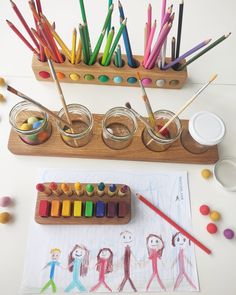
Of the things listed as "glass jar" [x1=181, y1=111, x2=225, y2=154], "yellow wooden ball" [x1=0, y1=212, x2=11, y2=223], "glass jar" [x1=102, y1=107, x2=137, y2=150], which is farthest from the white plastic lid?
"yellow wooden ball" [x1=0, y1=212, x2=11, y2=223]

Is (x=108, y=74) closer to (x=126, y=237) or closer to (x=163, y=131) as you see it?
(x=163, y=131)

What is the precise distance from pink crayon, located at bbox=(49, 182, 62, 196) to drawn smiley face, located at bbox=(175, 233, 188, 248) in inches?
8.5

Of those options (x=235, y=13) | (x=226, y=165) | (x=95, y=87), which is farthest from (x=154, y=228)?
(x=235, y=13)

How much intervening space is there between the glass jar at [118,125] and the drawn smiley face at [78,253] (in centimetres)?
19

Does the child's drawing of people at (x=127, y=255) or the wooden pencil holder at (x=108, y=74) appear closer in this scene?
the child's drawing of people at (x=127, y=255)

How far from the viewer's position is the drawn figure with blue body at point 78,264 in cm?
44

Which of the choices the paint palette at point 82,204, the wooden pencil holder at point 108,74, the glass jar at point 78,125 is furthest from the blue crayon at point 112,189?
the wooden pencil holder at point 108,74

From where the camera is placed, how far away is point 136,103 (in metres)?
0.59

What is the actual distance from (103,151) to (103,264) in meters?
0.19

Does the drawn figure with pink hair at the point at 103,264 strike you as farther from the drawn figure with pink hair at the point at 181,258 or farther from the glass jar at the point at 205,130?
the glass jar at the point at 205,130

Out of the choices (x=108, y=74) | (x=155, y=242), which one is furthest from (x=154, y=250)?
(x=108, y=74)

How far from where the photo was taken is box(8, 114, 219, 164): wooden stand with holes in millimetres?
521

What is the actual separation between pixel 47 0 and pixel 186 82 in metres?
0.38

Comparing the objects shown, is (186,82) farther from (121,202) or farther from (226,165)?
(121,202)
